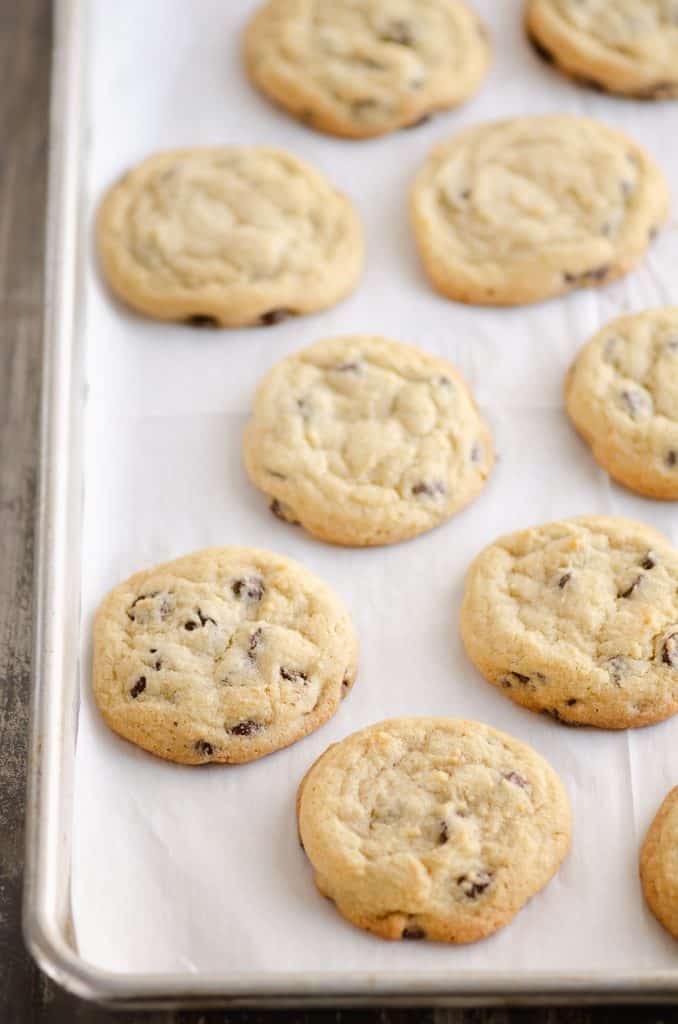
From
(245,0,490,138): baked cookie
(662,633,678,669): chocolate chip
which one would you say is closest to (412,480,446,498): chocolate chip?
(662,633,678,669): chocolate chip

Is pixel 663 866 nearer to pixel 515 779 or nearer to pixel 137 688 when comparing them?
pixel 515 779

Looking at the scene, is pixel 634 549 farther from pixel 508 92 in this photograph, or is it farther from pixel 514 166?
pixel 508 92

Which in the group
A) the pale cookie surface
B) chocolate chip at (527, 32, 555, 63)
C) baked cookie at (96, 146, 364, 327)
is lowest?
the pale cookie surface

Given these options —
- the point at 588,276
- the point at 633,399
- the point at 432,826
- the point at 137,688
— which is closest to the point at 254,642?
the point at 137,688

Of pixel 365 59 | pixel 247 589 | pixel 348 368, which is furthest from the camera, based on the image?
pixel 365 59

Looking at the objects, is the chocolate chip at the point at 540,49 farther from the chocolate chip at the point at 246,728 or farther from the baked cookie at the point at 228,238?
the chocolate chip at the point at 246,728

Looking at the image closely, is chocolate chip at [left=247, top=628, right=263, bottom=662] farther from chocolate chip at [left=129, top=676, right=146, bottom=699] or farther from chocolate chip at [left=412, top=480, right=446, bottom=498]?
chocolate chip at [left=412, top=480, right=446, bottom=498]

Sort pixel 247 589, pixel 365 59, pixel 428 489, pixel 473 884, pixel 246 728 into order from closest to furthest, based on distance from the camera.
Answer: pixel 473 884
pixel 246 728
pixel 247 589
pixel 428 489
pixel 365 59
